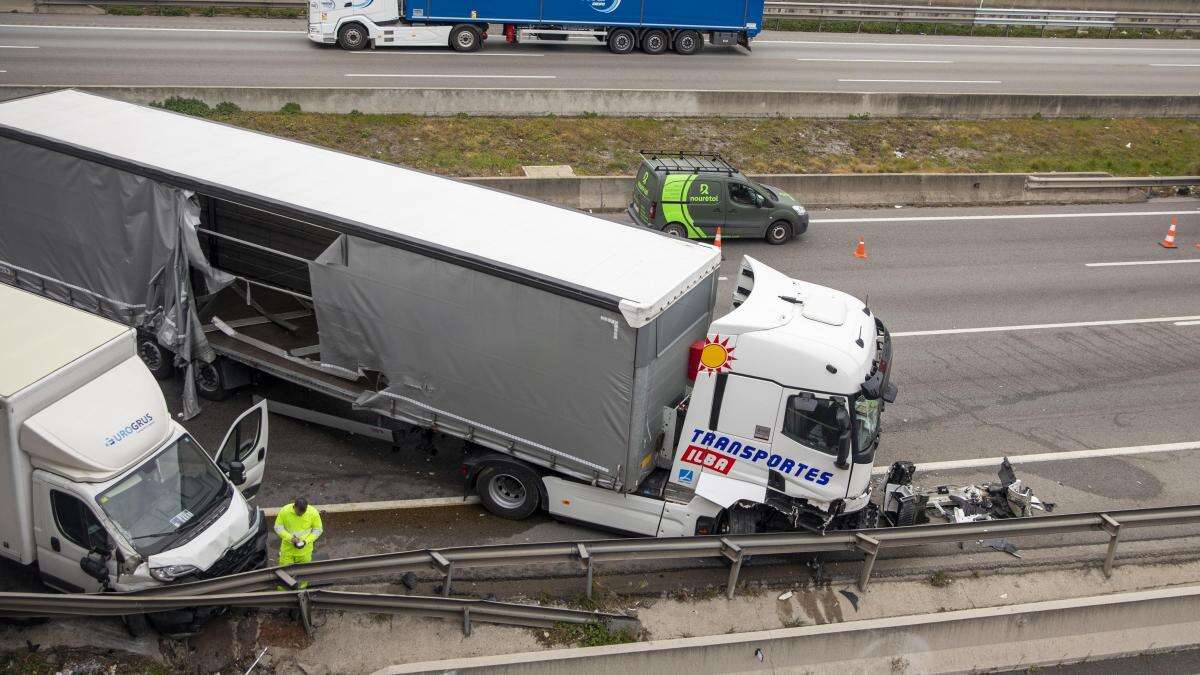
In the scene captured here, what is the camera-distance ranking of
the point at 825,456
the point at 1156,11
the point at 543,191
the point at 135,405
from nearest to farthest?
1. the point at 135,405
2. the point at 825,456
3. the point at 543,191
4. the point at 1156,11

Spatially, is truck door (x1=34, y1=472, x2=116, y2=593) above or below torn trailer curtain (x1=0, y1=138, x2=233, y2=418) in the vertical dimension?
below

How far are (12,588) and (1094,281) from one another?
1795 cm

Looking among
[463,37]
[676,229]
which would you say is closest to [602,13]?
[463,37]

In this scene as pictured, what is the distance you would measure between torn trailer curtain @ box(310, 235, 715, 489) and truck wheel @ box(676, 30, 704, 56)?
20936 mm

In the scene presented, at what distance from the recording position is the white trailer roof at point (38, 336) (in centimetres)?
912

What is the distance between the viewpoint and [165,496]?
31.4 feet

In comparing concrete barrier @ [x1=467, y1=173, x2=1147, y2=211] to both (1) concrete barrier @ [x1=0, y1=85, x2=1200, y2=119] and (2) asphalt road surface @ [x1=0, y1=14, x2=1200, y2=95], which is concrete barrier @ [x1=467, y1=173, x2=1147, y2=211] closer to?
(1) concrete barrier @ [x1=0, y1=85, x2=1200, y2=119]

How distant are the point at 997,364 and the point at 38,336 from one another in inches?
506

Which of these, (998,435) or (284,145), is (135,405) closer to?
(284,145)

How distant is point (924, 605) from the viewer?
1030cm

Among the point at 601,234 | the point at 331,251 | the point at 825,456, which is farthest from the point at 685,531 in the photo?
the point at 331,251

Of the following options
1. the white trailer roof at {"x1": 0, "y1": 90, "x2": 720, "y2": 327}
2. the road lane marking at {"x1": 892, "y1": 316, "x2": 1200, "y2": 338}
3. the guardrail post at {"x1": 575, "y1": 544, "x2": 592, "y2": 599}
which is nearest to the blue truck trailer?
the white trailer roof at {"x1": 0, "y1": 90, "x2": 720, "y2": 327}

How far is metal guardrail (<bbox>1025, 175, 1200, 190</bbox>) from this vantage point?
938 inches

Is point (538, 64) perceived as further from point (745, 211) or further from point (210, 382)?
point (210, 382)
